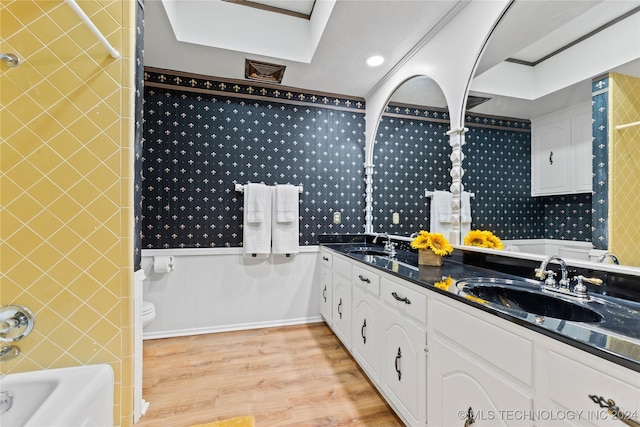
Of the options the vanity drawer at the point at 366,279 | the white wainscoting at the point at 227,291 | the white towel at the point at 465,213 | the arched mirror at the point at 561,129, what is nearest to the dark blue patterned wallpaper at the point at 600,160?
the arched mirror at the point at 561,129

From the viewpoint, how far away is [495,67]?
1.59m

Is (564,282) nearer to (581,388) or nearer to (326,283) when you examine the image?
(581,388)

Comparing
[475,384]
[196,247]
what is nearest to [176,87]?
[196,247]

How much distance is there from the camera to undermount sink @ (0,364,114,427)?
3.04ft

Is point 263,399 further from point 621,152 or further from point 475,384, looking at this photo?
point 621,152

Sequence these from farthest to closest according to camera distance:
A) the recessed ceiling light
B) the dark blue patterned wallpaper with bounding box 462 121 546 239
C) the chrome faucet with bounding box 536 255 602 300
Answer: the recessed ceiling light < the dark blue patterned wallpaper with bounding box 462 121 546 239 < the chrome faucet with bounding box 536 255 602 300

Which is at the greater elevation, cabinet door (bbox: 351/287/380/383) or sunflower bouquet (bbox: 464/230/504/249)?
sunflower bouquet (bbox: 464/230/504/249)

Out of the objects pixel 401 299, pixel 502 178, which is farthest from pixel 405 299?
pixel 502 178

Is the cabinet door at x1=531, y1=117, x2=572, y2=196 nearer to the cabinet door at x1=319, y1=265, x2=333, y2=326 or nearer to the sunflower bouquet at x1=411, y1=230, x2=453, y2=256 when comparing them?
the sunflower bouquet at x1=411, y1=230, x2=453, y2=256

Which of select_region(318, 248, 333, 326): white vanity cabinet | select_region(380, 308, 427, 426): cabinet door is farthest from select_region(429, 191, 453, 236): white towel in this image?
→ select_region(318, 248, 333, 326): white vanity cabinet

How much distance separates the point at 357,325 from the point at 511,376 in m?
1.23

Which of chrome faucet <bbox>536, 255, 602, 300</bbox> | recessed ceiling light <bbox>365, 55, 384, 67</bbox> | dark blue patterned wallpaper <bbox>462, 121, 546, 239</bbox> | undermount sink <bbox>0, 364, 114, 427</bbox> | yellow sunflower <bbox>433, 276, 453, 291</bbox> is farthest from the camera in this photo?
recessed ceiling light <bbox>365, 55, 384, 67</bbox>

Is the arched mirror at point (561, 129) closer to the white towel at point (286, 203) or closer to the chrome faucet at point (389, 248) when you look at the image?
the chrome faucet at point (389, 248)

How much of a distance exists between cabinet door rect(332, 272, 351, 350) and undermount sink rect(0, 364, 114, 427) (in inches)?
58.9
